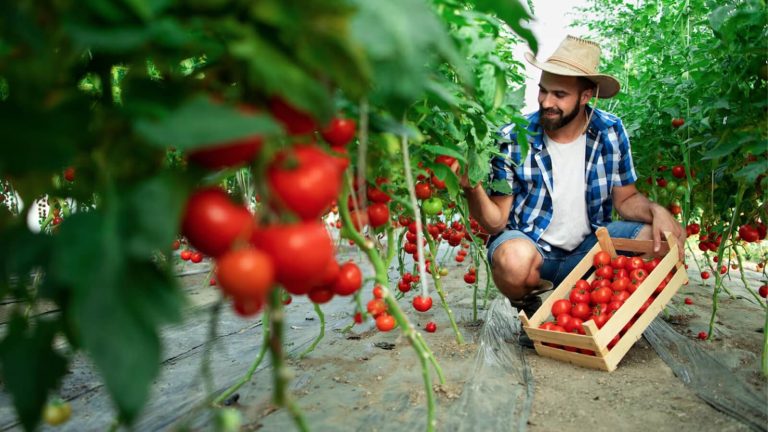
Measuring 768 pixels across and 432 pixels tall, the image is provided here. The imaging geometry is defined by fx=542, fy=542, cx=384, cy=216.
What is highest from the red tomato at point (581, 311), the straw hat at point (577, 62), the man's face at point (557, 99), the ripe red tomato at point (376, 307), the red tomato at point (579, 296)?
the straw hat at point (577, 62)

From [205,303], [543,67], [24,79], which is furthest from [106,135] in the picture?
[205,303]

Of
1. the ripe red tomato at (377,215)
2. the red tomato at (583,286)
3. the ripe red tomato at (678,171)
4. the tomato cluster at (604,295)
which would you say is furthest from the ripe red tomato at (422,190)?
the ripe red tomato at (678,171)

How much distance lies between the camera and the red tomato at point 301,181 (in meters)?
0.60

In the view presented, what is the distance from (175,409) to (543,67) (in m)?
2.15

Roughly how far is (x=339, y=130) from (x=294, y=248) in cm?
31

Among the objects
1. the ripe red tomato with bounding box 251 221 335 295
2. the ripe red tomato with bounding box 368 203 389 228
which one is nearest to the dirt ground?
the ripe red tomato with bounding box 368 203 389 228

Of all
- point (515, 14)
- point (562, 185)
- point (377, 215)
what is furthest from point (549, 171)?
point (515, 14)

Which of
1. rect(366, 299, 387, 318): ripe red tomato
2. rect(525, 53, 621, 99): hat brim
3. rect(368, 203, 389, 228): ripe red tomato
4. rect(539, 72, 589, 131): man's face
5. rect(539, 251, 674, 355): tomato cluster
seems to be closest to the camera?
rect(368, 203, 389, 228): ripe red tomato

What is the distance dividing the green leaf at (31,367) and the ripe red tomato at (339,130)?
→ 1.52ft

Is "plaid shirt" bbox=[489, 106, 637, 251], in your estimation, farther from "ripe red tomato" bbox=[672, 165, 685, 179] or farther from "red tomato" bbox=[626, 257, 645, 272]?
"ripe red tomato" bbox=[672, 165, 685, 179]

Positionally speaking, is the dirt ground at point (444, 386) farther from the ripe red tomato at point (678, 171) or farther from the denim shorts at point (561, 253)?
the ripe red tomato at point (678, 171)

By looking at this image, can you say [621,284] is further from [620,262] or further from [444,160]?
[444,160]

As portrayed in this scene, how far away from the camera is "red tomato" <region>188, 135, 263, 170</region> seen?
0.57 meters

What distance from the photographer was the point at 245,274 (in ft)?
1.83
